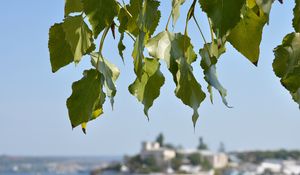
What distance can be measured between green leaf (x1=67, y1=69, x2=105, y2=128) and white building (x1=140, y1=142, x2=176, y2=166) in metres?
21.9

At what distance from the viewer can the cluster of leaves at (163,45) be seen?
199mm

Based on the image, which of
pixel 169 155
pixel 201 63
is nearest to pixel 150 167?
pixel 169 155

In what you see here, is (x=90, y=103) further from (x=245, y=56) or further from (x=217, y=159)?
(x=217, y=159)

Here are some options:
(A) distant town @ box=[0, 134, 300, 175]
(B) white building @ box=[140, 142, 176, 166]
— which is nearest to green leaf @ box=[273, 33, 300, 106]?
(A) distant town @ box=[0, 134, 300, 175]

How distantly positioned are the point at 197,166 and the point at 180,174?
2807 millimetres

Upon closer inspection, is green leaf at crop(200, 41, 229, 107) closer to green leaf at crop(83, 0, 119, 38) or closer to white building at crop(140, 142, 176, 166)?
green leaf at crop(83, 0, 119, 38)

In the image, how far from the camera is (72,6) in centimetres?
23

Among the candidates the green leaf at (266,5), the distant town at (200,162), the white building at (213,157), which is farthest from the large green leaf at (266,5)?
the white building at (213,157)

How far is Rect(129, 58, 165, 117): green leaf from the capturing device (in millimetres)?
242

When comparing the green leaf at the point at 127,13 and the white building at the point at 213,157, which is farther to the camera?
the white building at the point at 213,157

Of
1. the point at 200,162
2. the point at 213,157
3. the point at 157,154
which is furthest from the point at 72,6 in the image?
the point at 213,157

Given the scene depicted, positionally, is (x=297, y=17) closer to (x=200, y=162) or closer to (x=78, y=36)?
(x=78, y=36)

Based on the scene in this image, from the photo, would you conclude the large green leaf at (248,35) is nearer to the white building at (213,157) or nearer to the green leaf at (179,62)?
the green leaf at (179,62)

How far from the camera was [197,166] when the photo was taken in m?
22.9
